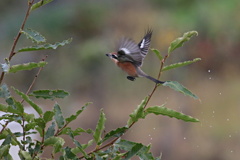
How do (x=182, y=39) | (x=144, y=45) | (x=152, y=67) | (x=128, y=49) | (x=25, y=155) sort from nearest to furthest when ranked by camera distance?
(x=25, y=155)
(x=182, y=39)
(x=128, y=49)
(x=144, y=45)
(x=152, y=67)

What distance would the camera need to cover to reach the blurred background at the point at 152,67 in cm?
910

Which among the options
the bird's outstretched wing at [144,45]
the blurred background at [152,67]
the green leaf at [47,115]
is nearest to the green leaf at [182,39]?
the green leaf at [47,115]

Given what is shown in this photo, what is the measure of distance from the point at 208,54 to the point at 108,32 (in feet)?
6.44

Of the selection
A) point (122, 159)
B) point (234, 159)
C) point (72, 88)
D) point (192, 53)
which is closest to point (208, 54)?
point (192, 53)

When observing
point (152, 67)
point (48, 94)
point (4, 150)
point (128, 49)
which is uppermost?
point (152, 67)

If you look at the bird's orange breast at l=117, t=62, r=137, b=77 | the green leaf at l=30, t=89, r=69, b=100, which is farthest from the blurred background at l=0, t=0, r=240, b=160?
the green leaf at l=30, t=89, r=69, b=100

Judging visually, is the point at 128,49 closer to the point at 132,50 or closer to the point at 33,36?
the point at 132,50

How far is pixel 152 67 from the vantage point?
10266 mm

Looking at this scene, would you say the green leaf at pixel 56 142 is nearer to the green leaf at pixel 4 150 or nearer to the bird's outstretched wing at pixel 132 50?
the green leaf at pixel 4 150

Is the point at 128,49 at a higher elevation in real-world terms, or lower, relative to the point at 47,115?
higher

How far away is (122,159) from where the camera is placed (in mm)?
1520

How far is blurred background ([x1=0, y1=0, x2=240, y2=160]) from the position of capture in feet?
29.9

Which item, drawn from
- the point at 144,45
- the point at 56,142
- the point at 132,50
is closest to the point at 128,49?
the point at 132,50

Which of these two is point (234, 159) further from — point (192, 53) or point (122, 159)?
point (122, 159)
